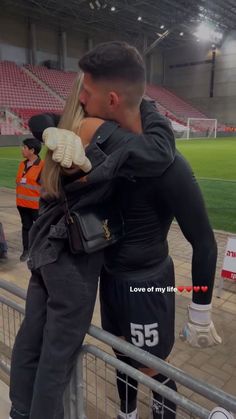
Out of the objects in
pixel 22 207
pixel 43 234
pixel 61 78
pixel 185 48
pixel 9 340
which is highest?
pixel 185 48

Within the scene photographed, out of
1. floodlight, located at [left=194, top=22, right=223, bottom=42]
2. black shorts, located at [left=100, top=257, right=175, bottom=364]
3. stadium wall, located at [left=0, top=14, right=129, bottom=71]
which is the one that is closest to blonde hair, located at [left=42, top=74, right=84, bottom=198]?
black shorts, located at [left=100, top=257, right=175, bottom=364]

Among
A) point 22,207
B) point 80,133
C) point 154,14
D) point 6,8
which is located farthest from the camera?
point 154,14

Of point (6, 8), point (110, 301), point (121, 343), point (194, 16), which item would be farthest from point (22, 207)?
point (194, 16)

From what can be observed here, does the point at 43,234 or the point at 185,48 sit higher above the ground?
the point at 185,48

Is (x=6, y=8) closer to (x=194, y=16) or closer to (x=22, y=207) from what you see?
(x=194, y=16)

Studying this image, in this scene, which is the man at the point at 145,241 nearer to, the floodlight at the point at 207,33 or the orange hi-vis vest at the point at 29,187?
the orange hi-vis vest at the point at 29,187

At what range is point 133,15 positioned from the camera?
2881 cm

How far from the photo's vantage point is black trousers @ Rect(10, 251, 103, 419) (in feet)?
4.01

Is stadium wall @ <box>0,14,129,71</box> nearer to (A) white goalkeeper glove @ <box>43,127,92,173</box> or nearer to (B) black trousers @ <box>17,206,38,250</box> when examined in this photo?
(B) black trousers @ <box>17,206,38,250</box>

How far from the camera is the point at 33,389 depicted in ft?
4.46

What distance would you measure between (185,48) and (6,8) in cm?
1983

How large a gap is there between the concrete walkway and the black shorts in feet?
3.37

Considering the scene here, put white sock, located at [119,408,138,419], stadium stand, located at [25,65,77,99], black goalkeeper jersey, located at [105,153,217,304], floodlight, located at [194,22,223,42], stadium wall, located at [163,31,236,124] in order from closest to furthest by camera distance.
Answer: black goalkeeper jersey, located at [105,153,217,304]
white sock, located at [119,408,138,419]
stadium stand, located at [25,65,77,99]
floodlight, located at [194,22,223,42]
stadium wall, located at [163,31,236,124]

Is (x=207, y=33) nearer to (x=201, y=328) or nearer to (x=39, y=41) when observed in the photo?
(x=39, y=41)
